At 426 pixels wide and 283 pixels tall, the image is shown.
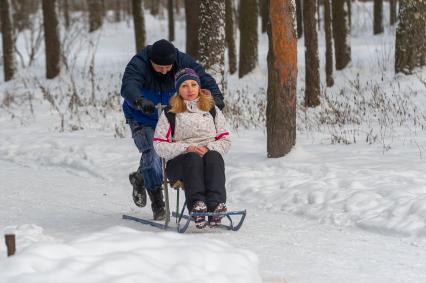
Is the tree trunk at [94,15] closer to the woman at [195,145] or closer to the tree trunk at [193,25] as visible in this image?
the tree trunk at [193,25]

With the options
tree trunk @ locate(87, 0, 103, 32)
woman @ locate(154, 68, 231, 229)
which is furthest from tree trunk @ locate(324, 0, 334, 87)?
tree trunk @ locate(87, 0, 103, 32)

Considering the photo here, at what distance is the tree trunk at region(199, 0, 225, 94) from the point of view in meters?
12.1

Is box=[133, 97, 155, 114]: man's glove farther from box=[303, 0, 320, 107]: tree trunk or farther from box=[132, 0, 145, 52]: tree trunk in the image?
box=[132, 0, 145, 52]: tree trunk

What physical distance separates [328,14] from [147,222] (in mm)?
12070

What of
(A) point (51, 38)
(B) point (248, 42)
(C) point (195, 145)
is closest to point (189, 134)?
(C) point (195, 145)

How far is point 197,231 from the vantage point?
6762 millimetres

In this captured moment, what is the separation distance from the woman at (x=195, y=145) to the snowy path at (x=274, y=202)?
344 millimetres

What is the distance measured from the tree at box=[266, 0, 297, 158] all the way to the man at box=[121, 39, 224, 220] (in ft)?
6.52

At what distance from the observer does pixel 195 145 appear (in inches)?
263

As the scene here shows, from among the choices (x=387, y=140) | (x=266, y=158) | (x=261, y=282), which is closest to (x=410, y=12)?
(x=387, y=140)

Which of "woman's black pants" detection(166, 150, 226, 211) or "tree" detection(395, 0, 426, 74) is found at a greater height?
"tree" detection(395, 0, 426, 74)

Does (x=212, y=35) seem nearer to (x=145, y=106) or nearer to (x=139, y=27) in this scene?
(x=145, y=106)

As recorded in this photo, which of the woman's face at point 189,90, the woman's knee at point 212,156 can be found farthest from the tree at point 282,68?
the woman's knee at point 212,156

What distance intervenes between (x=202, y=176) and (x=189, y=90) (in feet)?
2.55
